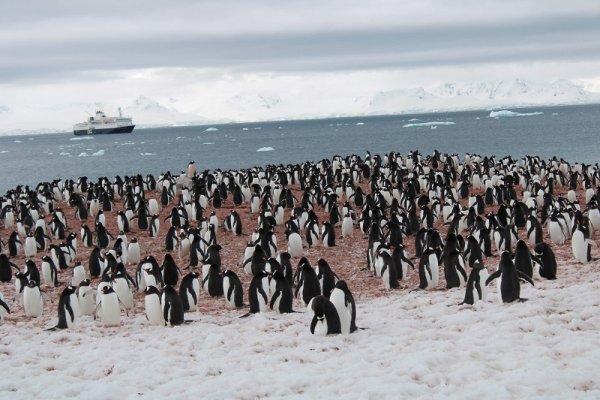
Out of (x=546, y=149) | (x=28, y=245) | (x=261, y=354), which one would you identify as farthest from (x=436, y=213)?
(x=546, y=149)

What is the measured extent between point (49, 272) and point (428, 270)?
24.0 feet

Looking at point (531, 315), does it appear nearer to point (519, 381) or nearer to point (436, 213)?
point (519, 381)

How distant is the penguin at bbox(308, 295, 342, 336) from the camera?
912 centimetres

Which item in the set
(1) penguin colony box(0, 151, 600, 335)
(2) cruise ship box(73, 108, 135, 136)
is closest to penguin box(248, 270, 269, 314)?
(1) penguin colony box(0, 151, 600, 335)

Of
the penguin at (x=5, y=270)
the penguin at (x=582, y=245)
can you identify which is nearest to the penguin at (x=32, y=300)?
the penguin at (x=5, y=270)

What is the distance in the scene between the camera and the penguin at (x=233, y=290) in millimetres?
11469

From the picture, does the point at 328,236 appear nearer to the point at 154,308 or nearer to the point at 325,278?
the point at 325,278

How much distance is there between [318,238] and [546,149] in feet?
173

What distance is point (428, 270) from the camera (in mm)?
11891

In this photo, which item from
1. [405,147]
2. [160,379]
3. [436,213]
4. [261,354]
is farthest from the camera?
[405,147]

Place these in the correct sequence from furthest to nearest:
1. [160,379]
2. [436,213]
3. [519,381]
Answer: [436,213], [160,379], [519,381]

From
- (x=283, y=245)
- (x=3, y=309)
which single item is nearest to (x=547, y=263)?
(x=283, y=245)

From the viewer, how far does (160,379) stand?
805 cm

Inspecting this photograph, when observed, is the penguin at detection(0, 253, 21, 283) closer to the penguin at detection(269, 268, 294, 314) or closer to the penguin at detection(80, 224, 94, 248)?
the penguin at detection(80, 224, 94, 248)
